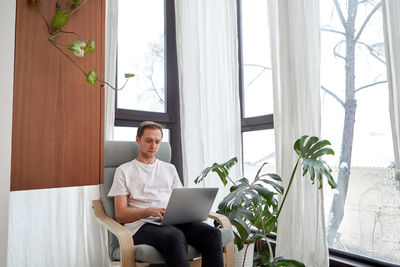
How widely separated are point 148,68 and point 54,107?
231 cm

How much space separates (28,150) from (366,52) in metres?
1.96

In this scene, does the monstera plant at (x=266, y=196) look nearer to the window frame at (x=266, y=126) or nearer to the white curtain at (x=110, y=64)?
the window frame at (x=266, y=126)

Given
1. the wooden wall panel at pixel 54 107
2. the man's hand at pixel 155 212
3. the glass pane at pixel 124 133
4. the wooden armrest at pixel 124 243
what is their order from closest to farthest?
the wooden wall panel at pixel 54 107 → the wooden armrest at pixel 124 243 → the man's hand at pixel 155 212 → the glass pane at pixel 124 133

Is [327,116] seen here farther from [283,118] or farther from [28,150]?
[28,150]

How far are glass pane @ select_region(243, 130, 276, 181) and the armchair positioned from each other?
2.77 feet

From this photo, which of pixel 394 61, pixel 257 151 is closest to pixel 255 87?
pixel 257 151

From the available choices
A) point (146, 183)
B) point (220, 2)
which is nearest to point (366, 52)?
point (220, 2)

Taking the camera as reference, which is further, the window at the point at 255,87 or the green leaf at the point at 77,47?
the window at the point at 255,87

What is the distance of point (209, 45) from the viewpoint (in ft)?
9.66

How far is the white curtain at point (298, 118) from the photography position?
2.02 metres

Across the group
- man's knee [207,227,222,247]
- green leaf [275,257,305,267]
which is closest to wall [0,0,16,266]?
man's knee [207,227,222,247]

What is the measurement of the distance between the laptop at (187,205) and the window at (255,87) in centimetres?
103

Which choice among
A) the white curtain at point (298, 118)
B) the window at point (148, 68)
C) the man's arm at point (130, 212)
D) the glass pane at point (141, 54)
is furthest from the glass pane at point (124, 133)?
the white curtain at point (298, 118)

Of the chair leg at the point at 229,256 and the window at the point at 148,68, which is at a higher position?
the window at the point at 148,68
